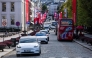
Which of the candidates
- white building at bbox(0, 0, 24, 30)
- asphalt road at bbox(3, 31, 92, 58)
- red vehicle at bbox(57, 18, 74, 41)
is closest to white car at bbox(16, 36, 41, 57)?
asphalt road at bbox(3, 31, 92, 58)

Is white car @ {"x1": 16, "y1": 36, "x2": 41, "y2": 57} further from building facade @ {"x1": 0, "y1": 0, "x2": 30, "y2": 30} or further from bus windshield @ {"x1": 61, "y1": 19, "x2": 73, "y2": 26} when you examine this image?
building facade @ {"x1": 0, "y1": 0, "x2": 30, "y2": 30}

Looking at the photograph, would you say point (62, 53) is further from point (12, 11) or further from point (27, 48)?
point (12, 11)

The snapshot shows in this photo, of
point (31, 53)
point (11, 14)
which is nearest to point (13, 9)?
point (11, 14)

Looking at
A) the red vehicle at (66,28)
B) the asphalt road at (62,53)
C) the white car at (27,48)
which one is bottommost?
the asphalt road at (62,53)

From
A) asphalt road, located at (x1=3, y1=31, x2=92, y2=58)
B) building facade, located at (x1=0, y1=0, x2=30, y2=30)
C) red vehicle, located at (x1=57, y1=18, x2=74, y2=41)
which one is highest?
building facade, located at (x1=0, y1=0, x2=30, y2=30)

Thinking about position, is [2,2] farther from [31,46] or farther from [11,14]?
[31,46]

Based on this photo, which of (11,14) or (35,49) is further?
(11,14)

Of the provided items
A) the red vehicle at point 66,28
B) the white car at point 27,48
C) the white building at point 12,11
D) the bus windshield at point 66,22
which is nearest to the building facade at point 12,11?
the white building at point 12,11

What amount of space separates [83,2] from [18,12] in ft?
177

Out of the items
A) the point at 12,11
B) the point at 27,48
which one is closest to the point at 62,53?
the point at 27,48

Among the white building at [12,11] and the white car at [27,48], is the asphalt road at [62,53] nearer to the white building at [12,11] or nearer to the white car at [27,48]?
the white car at [27,48]

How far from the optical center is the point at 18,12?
103m

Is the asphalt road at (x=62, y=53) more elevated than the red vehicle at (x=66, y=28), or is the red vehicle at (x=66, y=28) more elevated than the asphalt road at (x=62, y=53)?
the red vehicle at (x=66, y=28)

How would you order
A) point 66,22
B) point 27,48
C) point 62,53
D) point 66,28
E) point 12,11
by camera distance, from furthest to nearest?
point 12,11, point 66,28, point 66,22, point 62,53, point 27,48
